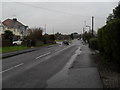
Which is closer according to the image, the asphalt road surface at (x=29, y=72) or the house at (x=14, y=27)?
the asphalt road surface at (x=29, y=72)

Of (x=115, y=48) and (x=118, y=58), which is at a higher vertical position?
(x=115, y=48)

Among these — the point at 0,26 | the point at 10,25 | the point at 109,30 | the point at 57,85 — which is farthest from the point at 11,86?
the point at 10,25

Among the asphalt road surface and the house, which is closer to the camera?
the asphalt road surface

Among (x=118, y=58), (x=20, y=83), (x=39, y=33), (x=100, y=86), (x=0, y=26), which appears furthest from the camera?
(x=0, y=26)

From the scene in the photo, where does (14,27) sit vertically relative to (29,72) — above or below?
above

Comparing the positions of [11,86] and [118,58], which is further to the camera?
[118,58]

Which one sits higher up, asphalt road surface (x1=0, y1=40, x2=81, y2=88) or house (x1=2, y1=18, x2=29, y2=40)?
house (x1=2, y1=18, x2=29, y2=40)

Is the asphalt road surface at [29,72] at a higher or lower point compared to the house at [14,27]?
lower

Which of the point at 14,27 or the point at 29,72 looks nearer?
the point at 29,72

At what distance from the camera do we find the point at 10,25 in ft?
201

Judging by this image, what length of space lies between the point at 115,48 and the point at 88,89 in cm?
337

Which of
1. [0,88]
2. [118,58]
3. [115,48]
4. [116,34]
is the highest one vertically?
[116,34]

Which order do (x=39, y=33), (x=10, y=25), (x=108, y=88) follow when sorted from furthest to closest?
1. (x=10, y=25)
2. (x=39, y=33)
3. (x=108, y=88)

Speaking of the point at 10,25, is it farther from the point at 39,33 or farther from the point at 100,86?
the point at 100,86
